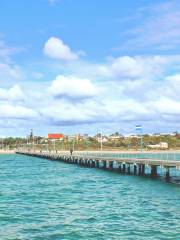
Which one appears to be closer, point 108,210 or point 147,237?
point 147,237

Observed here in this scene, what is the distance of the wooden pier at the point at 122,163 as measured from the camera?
5806 cm

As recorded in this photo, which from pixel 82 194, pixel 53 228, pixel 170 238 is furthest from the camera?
pixel 82 194

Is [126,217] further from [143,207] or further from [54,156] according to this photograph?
[54,156]

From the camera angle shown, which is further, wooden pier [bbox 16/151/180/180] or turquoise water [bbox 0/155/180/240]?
wooden pier [bbox 16/151/180/180]

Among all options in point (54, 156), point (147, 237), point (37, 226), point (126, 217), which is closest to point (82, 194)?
point (126, 217)

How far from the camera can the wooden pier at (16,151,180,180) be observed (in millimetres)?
58062

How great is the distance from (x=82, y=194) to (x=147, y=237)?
62.8 ft

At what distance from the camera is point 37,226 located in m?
27.9

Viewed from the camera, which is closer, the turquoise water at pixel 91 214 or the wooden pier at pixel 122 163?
the turquoise water at pixel 91 214

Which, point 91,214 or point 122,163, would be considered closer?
point 91,214

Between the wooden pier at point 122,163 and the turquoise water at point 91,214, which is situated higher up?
the wooden pier at point 122,163

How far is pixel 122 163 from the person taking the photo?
76188 mm

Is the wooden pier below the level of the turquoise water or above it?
above

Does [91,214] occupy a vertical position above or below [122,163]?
below
